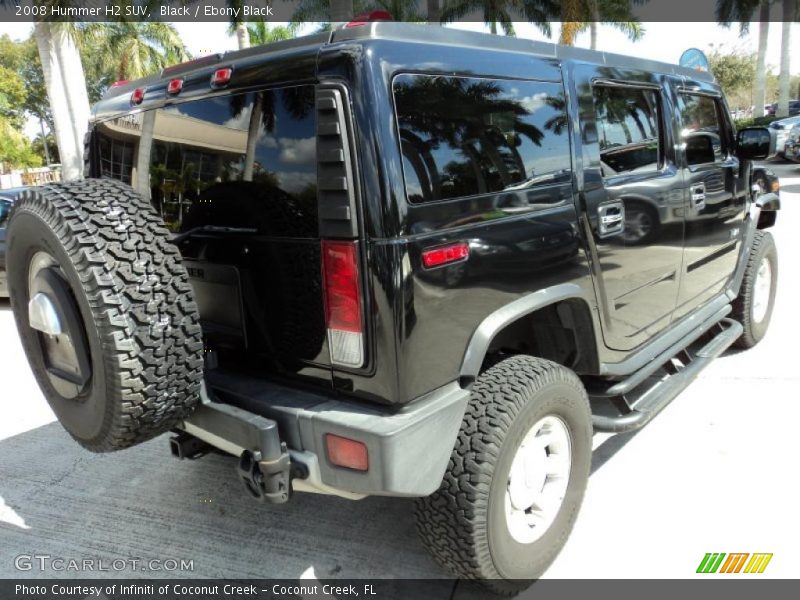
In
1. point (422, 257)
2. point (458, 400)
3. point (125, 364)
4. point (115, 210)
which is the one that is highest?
point (115, 210)

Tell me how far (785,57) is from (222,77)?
36.7 meters

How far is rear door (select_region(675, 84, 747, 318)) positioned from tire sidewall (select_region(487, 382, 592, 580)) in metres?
1.41

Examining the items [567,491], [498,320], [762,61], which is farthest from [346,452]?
[762,61]

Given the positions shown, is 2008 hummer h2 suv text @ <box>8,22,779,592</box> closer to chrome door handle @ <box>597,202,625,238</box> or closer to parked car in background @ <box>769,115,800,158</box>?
chrome door handle @ <box>597,202,625,238</box>

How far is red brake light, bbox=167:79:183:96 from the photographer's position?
237 cm

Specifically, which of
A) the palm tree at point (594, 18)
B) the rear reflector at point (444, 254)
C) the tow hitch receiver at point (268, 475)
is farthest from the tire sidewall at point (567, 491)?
the palm tree at point (594, 18)

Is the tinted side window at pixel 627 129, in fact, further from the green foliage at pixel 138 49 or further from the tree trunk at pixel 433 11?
the green foliage at pixel 138 49

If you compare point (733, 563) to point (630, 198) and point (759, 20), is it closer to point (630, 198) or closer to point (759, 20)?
point (630, 198)

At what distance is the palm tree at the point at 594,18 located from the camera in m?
23.3

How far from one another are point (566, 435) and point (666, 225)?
133cm

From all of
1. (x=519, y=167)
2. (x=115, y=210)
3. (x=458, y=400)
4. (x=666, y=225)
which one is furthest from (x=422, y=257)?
(x=666, y=225)

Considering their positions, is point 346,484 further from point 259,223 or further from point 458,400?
point 259,223

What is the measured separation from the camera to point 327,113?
75.0 inches

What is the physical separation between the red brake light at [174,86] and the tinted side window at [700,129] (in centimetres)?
263
